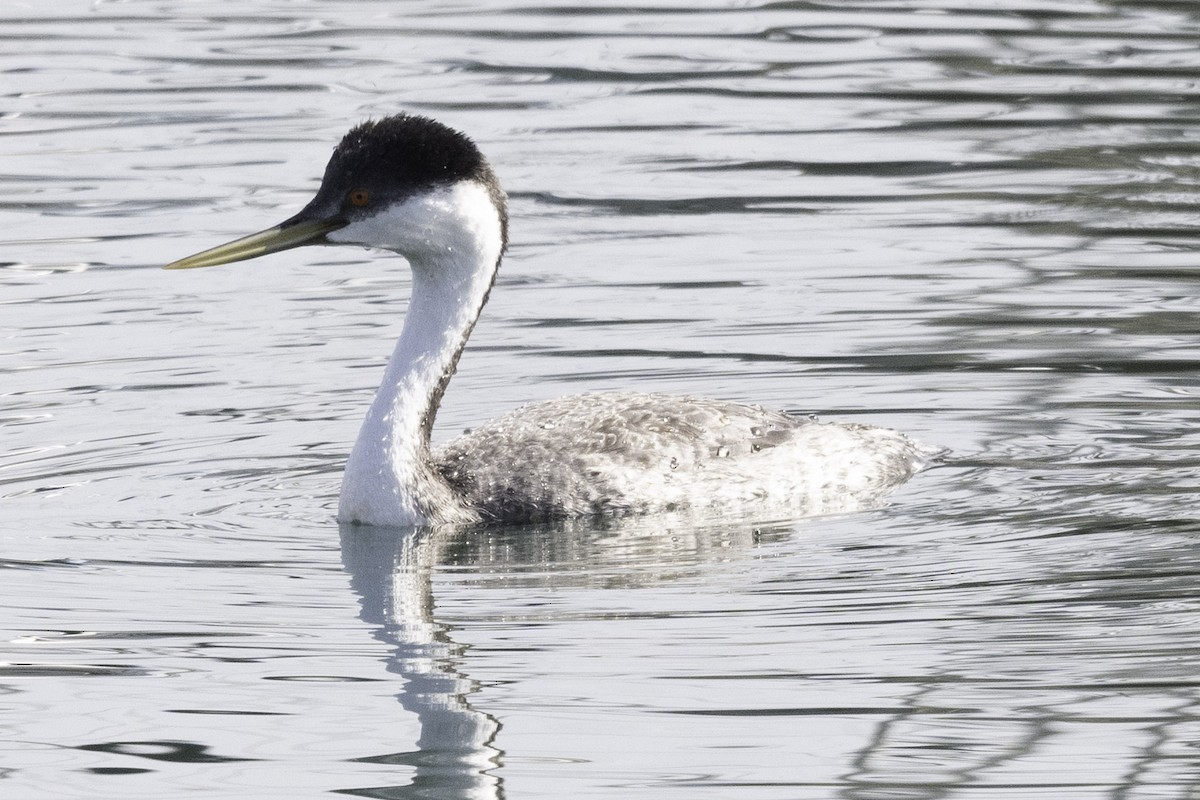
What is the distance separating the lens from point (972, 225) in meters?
13.6

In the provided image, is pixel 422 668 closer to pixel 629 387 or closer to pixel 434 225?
pixel 434 225

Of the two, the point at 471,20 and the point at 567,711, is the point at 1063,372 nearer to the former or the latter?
the point at 567,711

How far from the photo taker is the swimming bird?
346 inches

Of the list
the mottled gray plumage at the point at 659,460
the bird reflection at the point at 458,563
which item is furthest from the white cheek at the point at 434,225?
the bird reflection at the point at 458,563

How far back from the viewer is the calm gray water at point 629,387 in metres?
6.56

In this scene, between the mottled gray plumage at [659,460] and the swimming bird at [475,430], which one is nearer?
the swimming bird at [475,430]

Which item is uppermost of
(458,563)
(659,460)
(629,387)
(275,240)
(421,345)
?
(275,240)

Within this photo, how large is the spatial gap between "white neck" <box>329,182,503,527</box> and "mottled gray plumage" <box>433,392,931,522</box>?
0.21 meters

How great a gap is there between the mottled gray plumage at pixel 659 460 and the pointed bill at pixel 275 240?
1026mm

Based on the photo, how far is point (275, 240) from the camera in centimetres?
885

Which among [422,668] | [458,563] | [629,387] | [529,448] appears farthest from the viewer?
[629,387]

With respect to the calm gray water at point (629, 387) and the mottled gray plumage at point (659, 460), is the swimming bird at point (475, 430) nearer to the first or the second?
the mottled gray plumage at point (659, 460)

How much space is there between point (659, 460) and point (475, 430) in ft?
2.84

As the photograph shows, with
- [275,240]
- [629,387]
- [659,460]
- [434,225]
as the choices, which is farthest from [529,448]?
[629,387]
